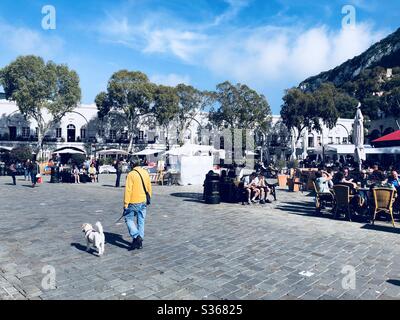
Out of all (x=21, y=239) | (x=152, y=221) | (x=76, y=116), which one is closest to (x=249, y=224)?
(x=152, y=221)

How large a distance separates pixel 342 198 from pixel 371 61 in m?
104

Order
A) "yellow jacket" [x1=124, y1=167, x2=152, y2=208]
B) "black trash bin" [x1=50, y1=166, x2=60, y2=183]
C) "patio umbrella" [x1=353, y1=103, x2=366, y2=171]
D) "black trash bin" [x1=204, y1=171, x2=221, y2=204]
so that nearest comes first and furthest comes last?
"yellow jacket" [x1=124, y1=167, x2=152, y2=208]
"black trash bin" [x1=204, y1=171, x2=221, y2=204]
"patio umbrella" [x1=353, y1=103, x2=366, y2=171]
"black trash bin" [x1=50, y1=166, x2=60, y2=183]

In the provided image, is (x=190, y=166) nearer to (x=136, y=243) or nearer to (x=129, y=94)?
(x=136, y=243)

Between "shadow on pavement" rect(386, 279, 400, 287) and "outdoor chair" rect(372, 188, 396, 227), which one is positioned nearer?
"shadow on pavement" rect(386, 279, 400, 287)

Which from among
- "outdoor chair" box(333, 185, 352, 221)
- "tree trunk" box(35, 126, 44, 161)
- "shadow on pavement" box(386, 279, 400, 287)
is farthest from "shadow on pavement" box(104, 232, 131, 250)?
"tree trunk" box(35, 126, 44, 161)

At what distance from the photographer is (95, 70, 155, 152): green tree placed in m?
40.0

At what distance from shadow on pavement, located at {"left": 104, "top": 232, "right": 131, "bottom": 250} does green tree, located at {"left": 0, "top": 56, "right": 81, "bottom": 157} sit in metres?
33.6

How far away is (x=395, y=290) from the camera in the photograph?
159 inches

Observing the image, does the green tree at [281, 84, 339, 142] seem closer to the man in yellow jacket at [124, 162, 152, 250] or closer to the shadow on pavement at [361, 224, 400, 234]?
the shadow on pavement at [361, 224, 400, 234]

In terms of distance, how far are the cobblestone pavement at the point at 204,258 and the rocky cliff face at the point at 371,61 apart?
96298 millimetres

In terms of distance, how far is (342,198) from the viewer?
860 cm

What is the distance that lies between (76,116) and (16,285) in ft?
147

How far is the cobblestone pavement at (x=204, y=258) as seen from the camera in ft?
13.1

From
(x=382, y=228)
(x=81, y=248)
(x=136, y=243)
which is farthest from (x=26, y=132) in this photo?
(x=382, y=228)
